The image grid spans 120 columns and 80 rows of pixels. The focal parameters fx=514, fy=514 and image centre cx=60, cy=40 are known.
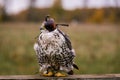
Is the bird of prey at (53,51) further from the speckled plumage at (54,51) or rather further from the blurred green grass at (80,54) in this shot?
the blurred green grass at (80,54)

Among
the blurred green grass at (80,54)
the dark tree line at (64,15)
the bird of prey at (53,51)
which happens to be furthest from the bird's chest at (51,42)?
the dark tree line at (64,15)

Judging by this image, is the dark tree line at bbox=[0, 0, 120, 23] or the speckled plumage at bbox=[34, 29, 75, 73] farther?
the dark tree line at bbox=[0, 0, 120, 23]

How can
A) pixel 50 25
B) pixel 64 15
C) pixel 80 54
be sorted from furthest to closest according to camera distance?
pixel 64 15 → pixel 80 54 → pixel 50 25

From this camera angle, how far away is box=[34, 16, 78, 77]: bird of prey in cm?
378

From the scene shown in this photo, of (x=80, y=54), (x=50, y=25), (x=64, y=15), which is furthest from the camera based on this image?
(x=64, y=15)

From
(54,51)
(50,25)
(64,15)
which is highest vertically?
(50,25)

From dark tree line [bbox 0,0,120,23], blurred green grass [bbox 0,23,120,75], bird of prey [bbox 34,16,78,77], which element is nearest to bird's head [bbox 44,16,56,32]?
bird of prey [bbox 34,16,78,77]

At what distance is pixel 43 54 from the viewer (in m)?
3.85

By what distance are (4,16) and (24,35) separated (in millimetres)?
16053

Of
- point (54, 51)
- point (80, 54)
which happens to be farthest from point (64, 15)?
point (54, 51)

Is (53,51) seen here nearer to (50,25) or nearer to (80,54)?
(50,25)

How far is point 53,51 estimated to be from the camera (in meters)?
3.82

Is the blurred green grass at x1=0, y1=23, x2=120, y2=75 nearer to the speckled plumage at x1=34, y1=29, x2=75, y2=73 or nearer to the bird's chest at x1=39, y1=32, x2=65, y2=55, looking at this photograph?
the speckled plumage at x1=34, y1=29, x2=75, y2=73

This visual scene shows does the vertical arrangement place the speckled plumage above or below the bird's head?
below
